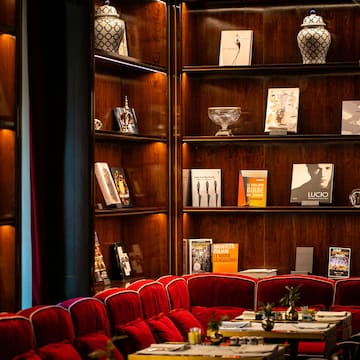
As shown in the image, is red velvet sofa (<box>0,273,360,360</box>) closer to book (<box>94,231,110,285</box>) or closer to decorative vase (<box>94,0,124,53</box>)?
book (<box>94,231,110,285</box>)

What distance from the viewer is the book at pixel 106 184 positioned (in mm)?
6477

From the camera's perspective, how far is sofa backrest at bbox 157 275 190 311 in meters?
6.75

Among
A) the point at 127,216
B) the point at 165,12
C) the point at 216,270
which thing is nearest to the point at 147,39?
the point at 165,12

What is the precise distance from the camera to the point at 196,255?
289 inches

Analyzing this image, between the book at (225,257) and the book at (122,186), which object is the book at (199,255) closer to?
the book at (225,257)

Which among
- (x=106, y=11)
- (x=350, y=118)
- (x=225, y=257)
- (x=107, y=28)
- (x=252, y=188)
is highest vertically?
(x=106, y=11)

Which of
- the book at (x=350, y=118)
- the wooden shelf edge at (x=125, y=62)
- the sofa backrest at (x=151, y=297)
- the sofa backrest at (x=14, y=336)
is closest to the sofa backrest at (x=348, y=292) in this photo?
the book at (x=350, y=118)

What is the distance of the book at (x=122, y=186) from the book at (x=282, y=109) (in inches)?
44.3

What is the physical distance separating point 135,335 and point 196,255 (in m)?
→ 1.74

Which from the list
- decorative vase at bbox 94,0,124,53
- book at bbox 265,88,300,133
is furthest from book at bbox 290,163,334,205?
decorative vase at bbox 94,0,124,53

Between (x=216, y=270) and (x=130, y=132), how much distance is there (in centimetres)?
127

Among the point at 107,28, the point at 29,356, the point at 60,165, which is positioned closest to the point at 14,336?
the point at 29,356

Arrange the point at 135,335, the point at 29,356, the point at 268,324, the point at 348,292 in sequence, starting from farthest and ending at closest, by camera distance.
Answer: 1. the point at 348,292
2. the point at 268,324
3. the point at 135,335
4. the point at 29,356

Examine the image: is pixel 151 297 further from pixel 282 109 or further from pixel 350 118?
pixel 350 118
